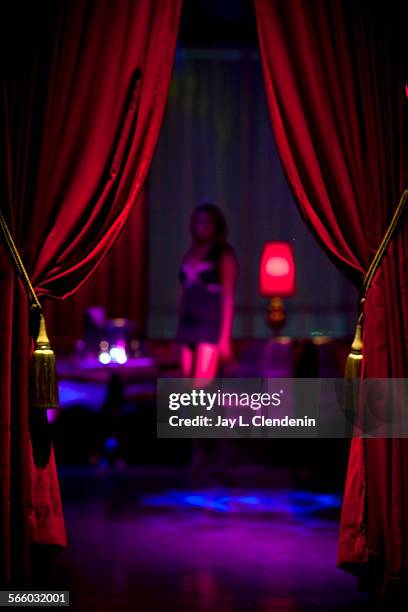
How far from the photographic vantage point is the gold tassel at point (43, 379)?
10.5 ft

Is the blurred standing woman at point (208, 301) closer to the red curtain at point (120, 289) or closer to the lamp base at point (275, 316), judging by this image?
the lamp base at point (275, 316)

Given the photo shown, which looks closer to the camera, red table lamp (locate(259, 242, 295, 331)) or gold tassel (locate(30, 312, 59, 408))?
gold tassel (locate(30, 312, 59, 408))

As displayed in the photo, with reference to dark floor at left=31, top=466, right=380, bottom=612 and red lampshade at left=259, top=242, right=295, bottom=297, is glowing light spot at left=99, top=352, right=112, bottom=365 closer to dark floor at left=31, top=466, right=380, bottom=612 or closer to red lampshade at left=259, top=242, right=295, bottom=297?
dark floor at left=31, top=466, right=380, bottom=612

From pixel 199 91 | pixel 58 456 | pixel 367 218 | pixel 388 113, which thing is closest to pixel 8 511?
pixel 367 218

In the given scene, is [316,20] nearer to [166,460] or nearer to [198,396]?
[198,396]

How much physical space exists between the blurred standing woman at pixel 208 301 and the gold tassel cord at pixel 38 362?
72.2 inches

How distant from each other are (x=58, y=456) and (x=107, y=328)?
107 centimetres

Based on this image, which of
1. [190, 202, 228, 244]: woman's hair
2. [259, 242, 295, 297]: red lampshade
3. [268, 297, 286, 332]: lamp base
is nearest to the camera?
[190, 202, 228, 244]: woman's hair

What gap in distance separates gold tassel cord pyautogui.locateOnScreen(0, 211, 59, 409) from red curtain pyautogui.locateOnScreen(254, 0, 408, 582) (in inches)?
44.9

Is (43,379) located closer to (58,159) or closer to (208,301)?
(58,159)

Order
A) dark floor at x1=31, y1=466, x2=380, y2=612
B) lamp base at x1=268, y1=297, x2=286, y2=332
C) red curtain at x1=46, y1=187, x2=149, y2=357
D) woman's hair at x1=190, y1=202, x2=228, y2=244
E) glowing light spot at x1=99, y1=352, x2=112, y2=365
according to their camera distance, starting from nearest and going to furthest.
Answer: dark floor at x1=31, y1=466, x2=380, y2=612, woman's hair at x1=190, y1=202, x2=228, y2=244, glowing light spot at x1=99, y1=352, x2=112, y2=365, lamp base at x1=268, y1=297, x2=286, y2=332, red curtain at x1=46, y1=187, x2=149, y2=357

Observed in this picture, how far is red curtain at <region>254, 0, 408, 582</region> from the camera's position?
3250 mm

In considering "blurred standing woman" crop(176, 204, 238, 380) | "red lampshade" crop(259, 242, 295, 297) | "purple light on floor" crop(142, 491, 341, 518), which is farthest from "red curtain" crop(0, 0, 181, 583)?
"red lampshade" crop(259, 242, 295, 297)

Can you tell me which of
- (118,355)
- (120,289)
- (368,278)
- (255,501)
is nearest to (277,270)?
(118,355)
